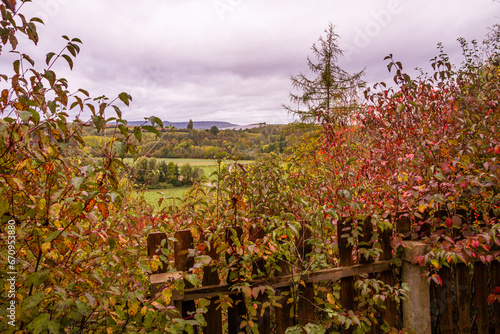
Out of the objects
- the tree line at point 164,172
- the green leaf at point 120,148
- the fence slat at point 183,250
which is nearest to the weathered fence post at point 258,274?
the fence slat at point 183,250

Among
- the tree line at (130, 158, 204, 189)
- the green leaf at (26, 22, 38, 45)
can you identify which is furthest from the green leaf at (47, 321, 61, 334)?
the tree line at (130, 158, 204, 189)

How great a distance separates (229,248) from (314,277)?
698 millimetres

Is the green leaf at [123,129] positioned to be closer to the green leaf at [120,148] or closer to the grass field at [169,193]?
the green leaf at [120,148]

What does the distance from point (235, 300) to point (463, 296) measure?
6.37 feet

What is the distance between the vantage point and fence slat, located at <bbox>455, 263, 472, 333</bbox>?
89.7 inches

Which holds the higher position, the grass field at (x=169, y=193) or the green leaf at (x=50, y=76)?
the green leaf at (x=50, y=76)

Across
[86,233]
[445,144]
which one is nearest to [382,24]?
[445,144]

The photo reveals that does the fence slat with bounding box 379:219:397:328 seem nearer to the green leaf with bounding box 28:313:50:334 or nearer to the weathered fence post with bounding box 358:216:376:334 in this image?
the weathered fence post with bounding box 358:216:376:334

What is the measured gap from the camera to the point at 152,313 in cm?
138

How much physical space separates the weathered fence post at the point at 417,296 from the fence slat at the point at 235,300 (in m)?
1.31

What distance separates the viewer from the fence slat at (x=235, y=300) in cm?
183

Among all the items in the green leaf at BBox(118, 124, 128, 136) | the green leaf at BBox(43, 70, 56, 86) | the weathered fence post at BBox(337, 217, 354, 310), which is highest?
the green leaf at BBox(43, 70, 56, 86)

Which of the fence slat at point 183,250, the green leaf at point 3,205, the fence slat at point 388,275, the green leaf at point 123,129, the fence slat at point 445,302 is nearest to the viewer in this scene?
the green leaf at point 3,205

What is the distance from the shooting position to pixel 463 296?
230 centimetres
